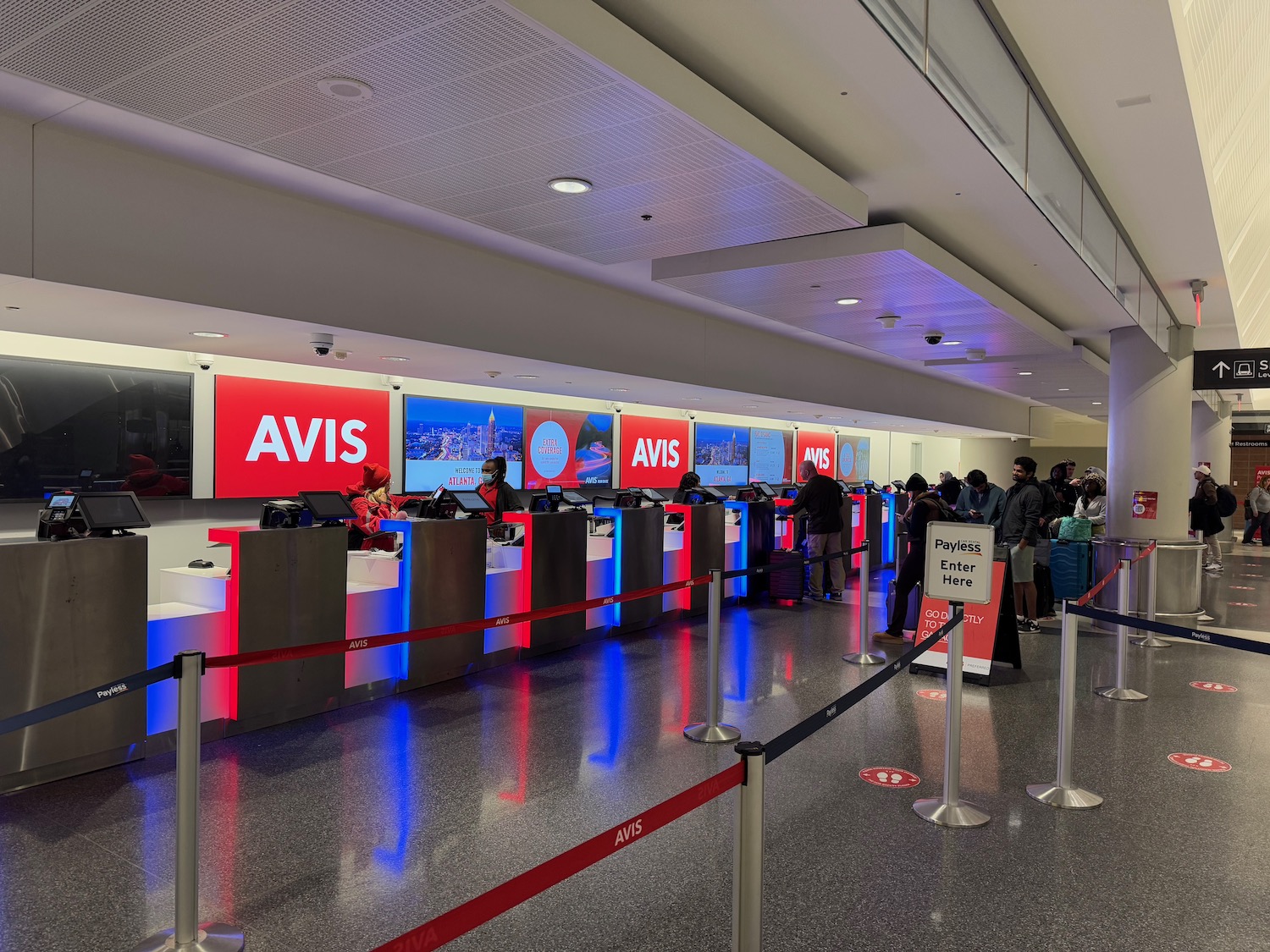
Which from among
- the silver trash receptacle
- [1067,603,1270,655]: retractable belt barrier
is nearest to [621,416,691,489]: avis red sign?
the silver trash receptacle

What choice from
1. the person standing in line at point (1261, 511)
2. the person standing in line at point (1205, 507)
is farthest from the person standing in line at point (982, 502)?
the person standing in line at point (1261, 511)

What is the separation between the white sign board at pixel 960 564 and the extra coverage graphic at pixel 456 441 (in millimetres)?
7024

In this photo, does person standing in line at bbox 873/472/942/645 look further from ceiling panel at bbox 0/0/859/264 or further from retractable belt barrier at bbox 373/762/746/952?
retractable belt barrier at bbox 373/762/746/952

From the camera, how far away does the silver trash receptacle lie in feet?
29.9

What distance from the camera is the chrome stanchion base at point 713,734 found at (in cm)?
496

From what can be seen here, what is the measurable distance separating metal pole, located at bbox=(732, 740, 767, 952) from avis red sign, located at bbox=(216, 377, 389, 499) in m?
7.28

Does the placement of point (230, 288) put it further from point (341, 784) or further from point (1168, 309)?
point (1168, 309)

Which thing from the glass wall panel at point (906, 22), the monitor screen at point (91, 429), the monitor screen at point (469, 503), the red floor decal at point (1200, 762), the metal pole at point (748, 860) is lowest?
the red floor decal at point (1200, 762)

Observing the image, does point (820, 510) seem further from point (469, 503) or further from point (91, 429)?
point (91, 429)

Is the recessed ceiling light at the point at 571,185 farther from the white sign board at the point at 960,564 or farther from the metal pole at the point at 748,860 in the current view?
the metal pole at the point at 748,860

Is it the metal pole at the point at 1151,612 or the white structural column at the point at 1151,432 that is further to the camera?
the white structural column at the point at 1151,432

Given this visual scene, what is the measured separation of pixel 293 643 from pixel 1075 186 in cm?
544

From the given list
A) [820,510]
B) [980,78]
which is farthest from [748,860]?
[820,510]

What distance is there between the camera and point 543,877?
178 cm
